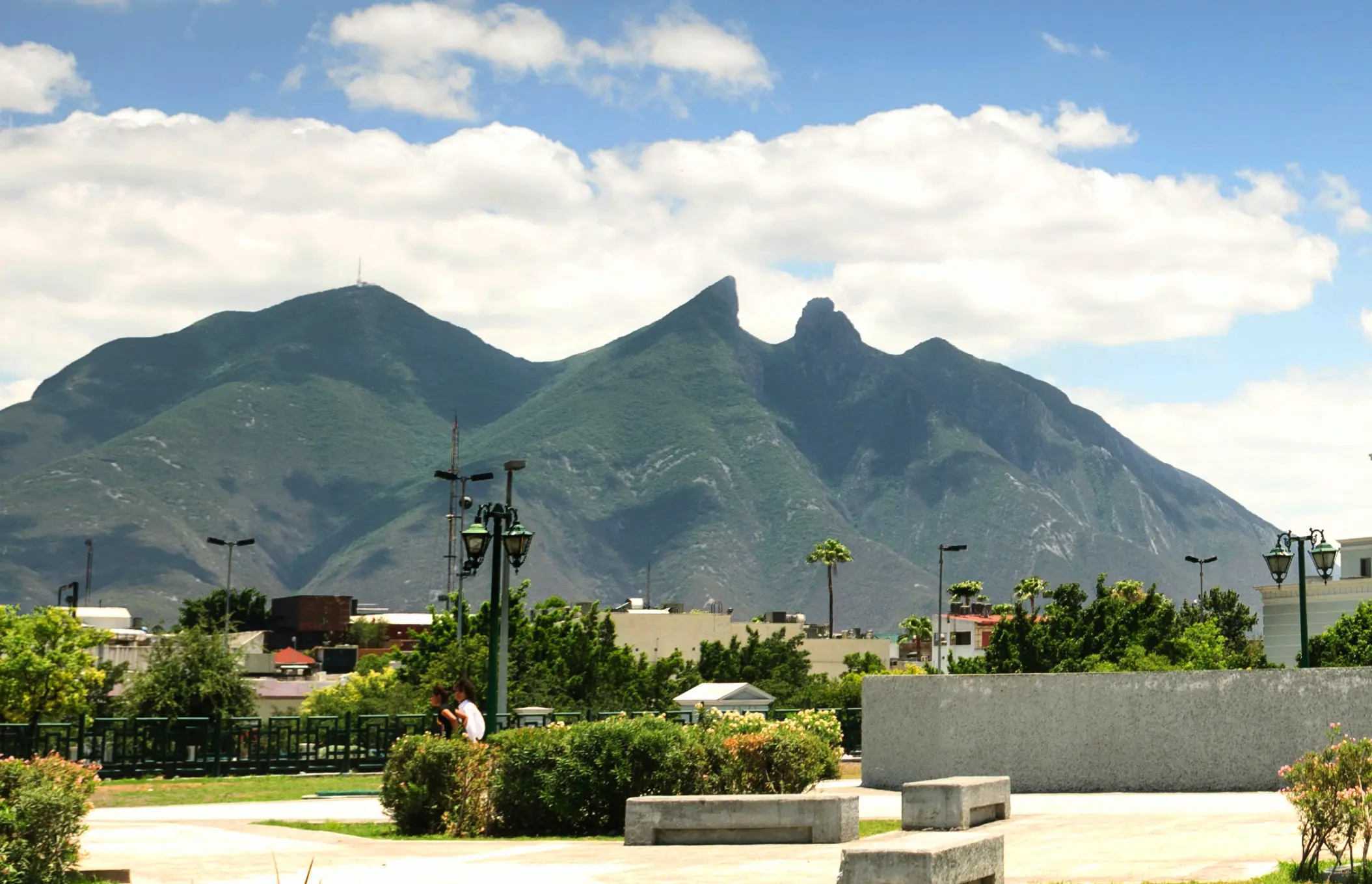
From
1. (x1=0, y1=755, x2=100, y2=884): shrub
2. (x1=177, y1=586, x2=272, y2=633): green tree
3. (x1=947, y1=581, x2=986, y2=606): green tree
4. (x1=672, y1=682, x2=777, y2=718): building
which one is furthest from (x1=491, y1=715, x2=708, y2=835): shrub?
(x1=947, y1=581, x2=986, y2=606): green tree

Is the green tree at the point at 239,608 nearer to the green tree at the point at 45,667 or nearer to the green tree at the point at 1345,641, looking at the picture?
the green tree at the point at 45,667

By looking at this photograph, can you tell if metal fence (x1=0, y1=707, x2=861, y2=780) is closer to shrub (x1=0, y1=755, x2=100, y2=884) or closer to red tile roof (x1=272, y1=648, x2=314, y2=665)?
shrub (x1=0, y1=755, x2=100, y2=884)

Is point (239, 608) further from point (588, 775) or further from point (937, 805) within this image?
point (937, 805)

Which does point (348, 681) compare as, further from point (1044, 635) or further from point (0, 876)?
point (0, 876)

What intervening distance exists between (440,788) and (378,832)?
0.85m

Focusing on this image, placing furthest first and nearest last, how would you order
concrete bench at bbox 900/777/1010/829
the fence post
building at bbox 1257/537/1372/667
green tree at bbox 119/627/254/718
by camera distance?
building at bbox 1257/537/1372/667
green tree at bbox 119/627/254/718
the fence post
concrete bench at bbox 900/777/1010/829

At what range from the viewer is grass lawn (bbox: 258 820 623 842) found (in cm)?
1565

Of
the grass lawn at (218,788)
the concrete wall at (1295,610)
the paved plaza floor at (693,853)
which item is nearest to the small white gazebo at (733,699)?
the grass lawn at (218,788)

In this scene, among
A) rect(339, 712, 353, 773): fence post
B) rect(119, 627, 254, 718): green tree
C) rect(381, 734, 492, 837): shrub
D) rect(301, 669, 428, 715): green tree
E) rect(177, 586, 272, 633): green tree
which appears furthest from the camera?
rect(177, 586, 272, 633): green tree

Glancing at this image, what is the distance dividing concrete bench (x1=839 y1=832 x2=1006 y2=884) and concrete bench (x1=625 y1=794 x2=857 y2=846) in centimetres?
Result: 439

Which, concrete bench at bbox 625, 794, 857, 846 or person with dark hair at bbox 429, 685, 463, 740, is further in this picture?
person with dark hair at bbox 429, 685, 463, 740

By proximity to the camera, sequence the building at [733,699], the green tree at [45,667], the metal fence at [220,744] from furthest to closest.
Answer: the green tree at [45,667], the building at [733,699], the metal fence at [220,744]

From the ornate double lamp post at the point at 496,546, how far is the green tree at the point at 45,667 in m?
26.1

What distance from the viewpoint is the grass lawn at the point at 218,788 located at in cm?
2341
